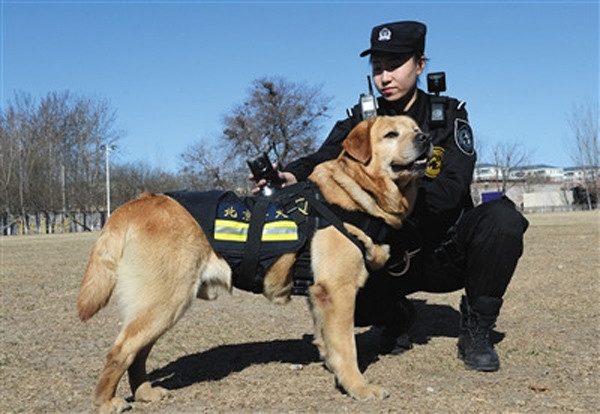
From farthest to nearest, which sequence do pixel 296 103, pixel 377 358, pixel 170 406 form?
pixel 296 103 < pixel 377 358 < pixel 170 406

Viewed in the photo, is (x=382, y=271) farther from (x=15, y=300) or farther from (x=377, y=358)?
(x=15, y=300)

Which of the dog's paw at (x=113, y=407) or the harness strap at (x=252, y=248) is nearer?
the dog's paw at (x=113, y=407)

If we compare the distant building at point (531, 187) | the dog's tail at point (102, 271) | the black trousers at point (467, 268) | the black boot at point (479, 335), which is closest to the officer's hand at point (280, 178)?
the black trousers at point (467, 268)

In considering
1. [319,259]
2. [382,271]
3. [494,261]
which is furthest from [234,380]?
[494,261]

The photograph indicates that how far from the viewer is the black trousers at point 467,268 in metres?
4.24

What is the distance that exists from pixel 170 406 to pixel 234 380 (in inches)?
23.8

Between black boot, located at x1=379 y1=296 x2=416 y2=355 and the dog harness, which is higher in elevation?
the dog harness

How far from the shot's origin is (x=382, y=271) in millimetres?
4445

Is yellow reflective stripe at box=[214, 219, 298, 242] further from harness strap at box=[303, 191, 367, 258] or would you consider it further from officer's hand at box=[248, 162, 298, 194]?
officer's hand at box=[248, 162, 298, 194]

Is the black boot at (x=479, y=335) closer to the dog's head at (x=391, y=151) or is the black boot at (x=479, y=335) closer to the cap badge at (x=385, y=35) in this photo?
the dog's head at (x=391, y=151)

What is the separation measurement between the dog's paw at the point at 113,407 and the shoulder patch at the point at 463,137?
9.89ft

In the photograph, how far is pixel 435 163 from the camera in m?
4.55

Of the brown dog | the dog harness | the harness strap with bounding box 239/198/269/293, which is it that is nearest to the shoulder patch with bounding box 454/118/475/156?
the brown dog

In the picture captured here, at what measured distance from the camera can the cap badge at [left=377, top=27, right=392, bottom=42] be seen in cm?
455
